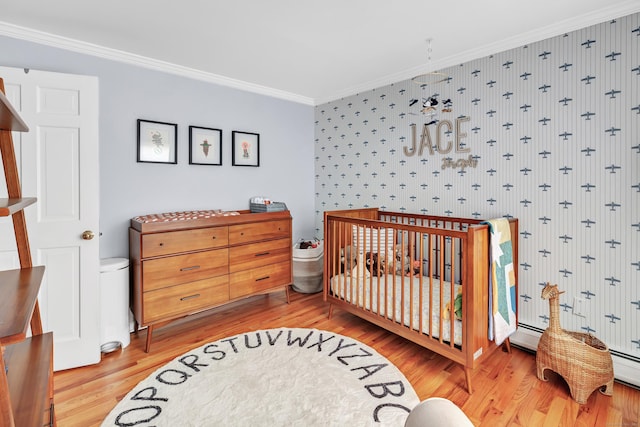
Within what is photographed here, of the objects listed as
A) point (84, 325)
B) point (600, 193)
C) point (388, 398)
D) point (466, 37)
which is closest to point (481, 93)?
point (466, 37)

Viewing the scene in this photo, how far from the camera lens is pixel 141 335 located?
8.86 feet

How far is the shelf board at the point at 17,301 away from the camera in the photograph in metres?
0.72

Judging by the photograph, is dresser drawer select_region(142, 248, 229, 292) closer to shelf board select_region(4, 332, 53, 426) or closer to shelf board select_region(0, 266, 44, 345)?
shelf board select_region(4, 332, 53, 426)

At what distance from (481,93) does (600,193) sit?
3.65ft

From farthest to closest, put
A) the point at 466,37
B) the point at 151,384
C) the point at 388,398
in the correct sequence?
1. the point at 466,37
2. the point at 151,384
3. the point at 388,398

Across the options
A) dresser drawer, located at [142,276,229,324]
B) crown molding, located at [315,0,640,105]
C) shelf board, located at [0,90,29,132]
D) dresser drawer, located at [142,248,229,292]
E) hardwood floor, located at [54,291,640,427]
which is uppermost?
crown molding, located at [315,0,640,105]

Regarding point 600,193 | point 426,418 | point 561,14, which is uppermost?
point 561,14

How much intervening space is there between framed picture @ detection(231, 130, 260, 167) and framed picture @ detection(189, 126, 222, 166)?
155 millimetres

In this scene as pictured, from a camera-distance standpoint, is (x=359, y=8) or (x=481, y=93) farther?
(x=481, y=93)

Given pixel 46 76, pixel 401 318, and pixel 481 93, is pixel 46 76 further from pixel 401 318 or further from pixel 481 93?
pixel 481 93

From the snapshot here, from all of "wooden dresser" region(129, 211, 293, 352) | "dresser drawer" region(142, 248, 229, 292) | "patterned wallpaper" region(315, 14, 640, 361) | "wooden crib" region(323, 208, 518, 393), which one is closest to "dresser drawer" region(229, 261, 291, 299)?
"wooden dresser" region(129, 211, 293, 352)

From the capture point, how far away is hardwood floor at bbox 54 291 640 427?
1726 mm

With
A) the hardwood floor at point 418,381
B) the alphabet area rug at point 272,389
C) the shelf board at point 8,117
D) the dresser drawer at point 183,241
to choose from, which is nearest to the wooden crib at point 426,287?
the hardwood floor at point 418,381

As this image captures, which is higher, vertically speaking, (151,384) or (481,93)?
(481,93)
